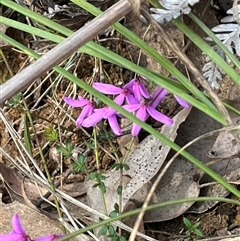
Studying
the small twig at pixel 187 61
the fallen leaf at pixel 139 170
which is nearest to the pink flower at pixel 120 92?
the fallen leaf at pixel 139 170

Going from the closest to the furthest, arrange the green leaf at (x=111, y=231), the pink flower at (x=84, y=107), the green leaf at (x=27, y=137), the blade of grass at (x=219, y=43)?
the blade of grass at (x=219, y=43), the green leaf at (x=111, y=231), the pink flower at (x=84, y=107), the green leaf at (x=27, y=137)

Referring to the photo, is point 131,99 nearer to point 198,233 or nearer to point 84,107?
point 84,107

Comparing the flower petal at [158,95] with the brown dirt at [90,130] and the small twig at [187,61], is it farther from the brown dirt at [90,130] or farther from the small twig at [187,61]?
the small twig at [187,61]

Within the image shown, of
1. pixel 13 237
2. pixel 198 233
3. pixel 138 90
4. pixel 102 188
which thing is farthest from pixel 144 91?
pixel 13 237

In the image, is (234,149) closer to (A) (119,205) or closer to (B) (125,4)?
(A) (119,205)

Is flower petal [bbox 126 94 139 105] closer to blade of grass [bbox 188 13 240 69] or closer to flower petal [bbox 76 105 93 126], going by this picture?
flower petal [bbox 76 105 93 126]

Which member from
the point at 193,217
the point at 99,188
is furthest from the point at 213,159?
the point at 99,188

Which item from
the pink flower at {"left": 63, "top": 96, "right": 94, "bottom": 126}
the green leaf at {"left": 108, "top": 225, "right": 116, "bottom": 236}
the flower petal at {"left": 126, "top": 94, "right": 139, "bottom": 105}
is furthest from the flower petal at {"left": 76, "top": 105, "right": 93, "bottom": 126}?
the green leaf at {"left": 108, "top": 225, "right": 116, "bottom": 236}

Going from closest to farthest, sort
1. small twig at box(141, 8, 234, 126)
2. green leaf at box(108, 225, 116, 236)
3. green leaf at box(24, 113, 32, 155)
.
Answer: small twig at box(141, 8, 234, 126) → green leaf at box(108, 225, 116, 236) → green leaf at box(24, 113, 32, 155)

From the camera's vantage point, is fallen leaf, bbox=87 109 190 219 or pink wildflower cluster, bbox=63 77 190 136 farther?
fallen leaf, bbox=87 109 190 219

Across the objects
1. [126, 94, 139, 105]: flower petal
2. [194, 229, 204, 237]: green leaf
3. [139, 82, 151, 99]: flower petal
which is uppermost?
[139, 82, 151, 99]: flower petal

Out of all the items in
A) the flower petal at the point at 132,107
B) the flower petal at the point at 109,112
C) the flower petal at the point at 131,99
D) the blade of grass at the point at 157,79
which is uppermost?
the blade of grass at the point at 157,79

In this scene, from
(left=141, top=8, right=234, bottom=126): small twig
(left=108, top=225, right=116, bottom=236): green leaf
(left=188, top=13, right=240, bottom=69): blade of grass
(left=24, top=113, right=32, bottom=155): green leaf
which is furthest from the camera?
(left=24, top=113, right=32, bottom=155): green leaf

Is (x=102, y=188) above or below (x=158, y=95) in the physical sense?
below
